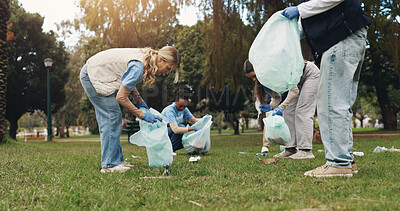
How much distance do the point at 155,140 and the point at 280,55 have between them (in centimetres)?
160

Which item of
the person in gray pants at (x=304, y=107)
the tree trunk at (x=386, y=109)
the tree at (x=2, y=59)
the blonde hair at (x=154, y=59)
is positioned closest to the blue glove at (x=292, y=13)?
the blonde hair at (x=154, y=59)

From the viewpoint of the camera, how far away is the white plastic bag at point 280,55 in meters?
2.67

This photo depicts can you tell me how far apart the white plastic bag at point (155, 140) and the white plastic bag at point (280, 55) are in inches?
50.9


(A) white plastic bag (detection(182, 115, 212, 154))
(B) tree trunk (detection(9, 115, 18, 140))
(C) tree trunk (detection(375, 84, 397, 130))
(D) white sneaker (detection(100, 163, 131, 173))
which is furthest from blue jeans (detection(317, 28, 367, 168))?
(C) tree trunk (detection(375, 84, 397, 130))

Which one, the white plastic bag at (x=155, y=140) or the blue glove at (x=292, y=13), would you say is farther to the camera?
the white plastic bag at (x=155, y=140)

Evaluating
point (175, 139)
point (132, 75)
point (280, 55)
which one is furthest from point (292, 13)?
point (175, 139)

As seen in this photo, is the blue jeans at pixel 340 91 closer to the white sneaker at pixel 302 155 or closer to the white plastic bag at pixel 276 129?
the white plastic bag at pixel 276 129

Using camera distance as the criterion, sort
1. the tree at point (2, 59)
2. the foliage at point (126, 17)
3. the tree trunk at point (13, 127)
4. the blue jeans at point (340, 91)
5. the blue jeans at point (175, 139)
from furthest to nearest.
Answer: the tree trunk at point (13, 127)
the foliage at point (126, 17)
the tree at point (2, 59)
the blue jeans at point (175, 139)
the blue jeans at point (340, 91)

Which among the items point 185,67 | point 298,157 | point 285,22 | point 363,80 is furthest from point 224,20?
point 363,80

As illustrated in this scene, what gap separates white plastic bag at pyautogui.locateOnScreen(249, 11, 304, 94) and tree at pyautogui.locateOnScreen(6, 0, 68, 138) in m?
20.0

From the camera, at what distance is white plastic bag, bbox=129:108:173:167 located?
3.33 meters

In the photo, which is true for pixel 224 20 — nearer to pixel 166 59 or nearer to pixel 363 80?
pixel 166 59

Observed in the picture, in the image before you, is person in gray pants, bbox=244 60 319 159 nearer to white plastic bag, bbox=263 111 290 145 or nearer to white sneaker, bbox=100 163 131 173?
white plastic bag, bbox=263 111 290 145

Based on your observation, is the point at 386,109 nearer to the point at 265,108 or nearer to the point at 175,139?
the point at 175,139
